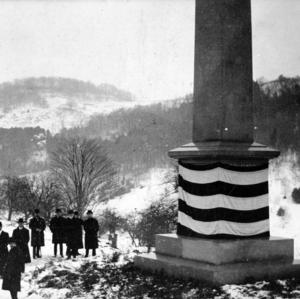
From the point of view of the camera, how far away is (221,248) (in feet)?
27.3

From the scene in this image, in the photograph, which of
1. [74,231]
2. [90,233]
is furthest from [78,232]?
[90,233]

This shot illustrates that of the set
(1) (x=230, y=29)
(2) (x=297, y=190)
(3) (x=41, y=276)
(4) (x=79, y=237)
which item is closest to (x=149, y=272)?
(3) (x=41, y=276)

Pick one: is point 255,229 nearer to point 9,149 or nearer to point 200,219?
point 200,219

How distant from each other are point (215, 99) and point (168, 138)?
91496 mm

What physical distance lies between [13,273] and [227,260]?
4642 mm

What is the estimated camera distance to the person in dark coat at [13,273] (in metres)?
10.2

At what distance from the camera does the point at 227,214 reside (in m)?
8.84

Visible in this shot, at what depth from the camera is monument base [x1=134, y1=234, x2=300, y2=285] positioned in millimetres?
7996

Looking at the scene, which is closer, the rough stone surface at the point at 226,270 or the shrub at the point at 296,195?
the rough stone surface at the point at 226,270

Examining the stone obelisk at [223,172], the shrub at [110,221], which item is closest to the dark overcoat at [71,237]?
the stone obelisk at [223,172]

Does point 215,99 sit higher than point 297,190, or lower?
higher

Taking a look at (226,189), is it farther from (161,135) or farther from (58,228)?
(161,135)

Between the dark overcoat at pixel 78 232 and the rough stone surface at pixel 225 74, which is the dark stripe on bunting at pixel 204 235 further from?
the dark overcoat at pixel 78 232

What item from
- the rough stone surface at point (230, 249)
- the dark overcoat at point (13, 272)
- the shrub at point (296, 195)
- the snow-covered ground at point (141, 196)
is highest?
the rough stone surface at point (230, 249)
